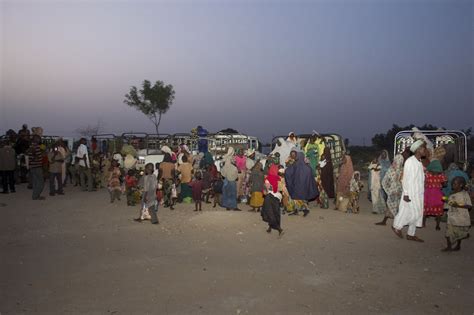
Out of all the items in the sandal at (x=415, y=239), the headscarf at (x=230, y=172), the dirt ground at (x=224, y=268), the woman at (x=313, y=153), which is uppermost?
the woman at (x=313, y=153)

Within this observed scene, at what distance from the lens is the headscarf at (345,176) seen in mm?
12195

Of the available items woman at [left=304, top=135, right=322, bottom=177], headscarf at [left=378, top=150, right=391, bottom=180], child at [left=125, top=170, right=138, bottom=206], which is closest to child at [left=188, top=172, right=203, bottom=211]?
child at [left=125, top=170, right=138, bottom=206]

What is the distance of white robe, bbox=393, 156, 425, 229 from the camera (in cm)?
862

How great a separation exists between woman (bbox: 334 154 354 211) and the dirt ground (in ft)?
5.56

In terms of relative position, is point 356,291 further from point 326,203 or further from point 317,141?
point 317,141

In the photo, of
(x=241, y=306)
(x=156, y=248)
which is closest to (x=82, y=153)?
(x=156, y=248)

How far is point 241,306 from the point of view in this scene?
17.2ft

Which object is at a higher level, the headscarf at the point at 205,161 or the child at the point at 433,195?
the headscarf at the point at 205,161

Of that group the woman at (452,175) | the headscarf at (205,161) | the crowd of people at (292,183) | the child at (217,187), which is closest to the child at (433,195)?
the crowd of people at (292,183)

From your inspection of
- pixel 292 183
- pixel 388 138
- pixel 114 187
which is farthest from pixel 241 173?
pixel 388 138

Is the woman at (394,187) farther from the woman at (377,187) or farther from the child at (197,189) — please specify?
the child at (197,189)

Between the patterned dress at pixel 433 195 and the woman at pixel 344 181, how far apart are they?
2594mm

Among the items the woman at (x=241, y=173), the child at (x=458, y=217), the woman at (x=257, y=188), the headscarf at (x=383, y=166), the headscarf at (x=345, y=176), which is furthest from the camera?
the woman at (x=241, y=173)

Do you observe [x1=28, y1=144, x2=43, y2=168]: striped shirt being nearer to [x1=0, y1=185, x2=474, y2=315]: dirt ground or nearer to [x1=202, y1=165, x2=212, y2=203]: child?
[x1=0, y1=185, x2=474, y2=315]: dirt ground
